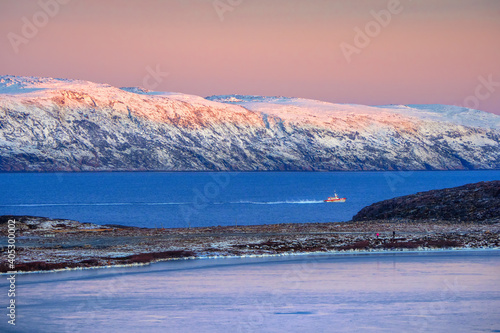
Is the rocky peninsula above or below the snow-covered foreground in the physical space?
above

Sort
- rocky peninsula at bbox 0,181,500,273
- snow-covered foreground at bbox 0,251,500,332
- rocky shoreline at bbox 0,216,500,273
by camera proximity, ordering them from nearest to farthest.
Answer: snow-covered foreground at bbox 0,251,500,332 < rocky shoreline at bbox 0,216,500,273 < rocky peninsula at bbox 0,181,500,273

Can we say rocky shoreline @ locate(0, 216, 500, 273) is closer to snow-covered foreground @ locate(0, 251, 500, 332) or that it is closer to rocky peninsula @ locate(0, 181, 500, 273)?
rocky peninsula @ locate(0, 181, 500, 273)

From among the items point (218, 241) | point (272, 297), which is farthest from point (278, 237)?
point (272, 297)

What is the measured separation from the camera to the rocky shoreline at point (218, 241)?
1711 inches

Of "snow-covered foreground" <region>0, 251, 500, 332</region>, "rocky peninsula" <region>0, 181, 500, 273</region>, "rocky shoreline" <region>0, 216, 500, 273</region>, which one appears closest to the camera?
"snow-covered foreground" <region>0, 251, 500, 332</region>

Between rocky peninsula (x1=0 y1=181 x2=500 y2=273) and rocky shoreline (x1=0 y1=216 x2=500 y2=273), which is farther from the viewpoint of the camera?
rocky peninsula (x1=0 y1=181 x2=500 y2=273)

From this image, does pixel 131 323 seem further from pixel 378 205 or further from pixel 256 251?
pixel 378 205

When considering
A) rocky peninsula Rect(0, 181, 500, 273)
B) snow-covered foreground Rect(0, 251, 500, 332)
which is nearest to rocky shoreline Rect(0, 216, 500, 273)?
rocky peninsula Rect(0, 181, 500, 273)

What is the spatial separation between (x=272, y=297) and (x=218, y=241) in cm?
2168

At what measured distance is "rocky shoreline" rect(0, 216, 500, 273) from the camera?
43469 millimetres

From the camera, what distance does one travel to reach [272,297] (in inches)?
1201

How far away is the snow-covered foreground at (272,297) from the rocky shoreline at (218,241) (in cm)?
331

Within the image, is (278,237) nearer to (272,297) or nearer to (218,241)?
(218,241)

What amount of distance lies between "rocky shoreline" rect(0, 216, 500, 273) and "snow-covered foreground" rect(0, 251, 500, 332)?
331 centimetres
